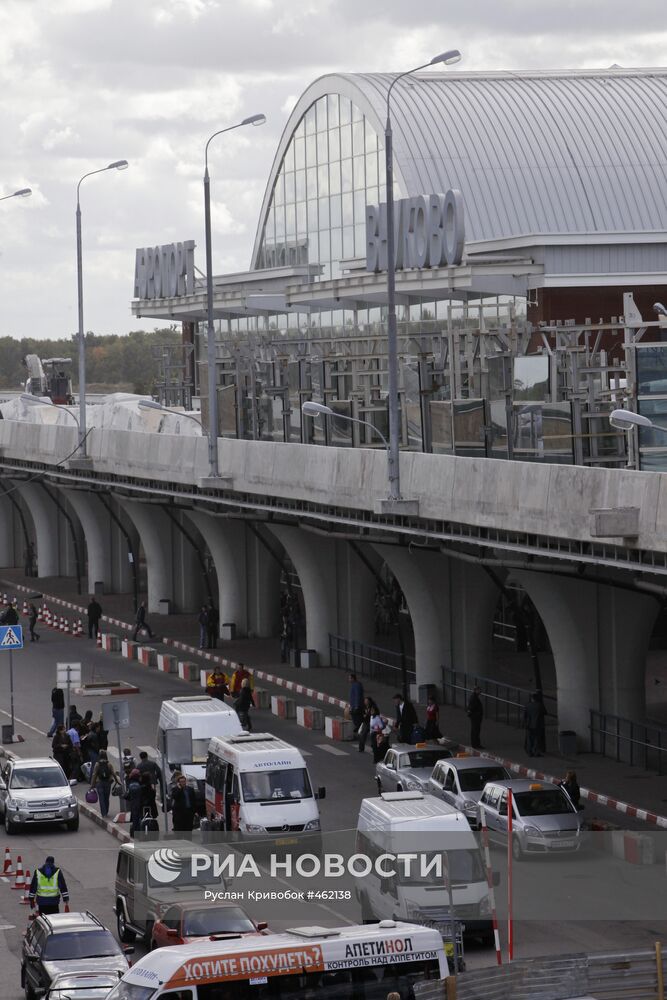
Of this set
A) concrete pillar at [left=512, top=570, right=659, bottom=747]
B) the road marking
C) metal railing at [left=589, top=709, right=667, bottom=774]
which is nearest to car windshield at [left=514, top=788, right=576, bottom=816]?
metal railing at [left=589, top=709, right=667, bottom=774]

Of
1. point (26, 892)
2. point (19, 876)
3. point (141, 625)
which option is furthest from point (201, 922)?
point (141, 625)

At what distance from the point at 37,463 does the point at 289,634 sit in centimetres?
2183

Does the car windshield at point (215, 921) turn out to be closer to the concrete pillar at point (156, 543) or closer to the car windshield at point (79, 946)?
the car windshield at point (79, 946)

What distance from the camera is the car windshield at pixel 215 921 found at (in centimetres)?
2277

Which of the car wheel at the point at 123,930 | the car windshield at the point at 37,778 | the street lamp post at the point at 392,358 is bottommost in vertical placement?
the car wheel at the point at 123,930

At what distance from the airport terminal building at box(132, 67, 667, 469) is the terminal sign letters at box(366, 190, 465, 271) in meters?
0.08

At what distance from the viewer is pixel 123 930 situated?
26.0 m

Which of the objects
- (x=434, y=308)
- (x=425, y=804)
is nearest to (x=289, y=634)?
(x=434, y=308)

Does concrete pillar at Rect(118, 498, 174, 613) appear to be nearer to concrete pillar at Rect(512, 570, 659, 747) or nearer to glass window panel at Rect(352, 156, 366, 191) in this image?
glass window panel at Rect(352, 156, 366, 191)

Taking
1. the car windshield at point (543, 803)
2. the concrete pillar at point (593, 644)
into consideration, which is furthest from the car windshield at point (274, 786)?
the concrete pillar at point (593, 644)

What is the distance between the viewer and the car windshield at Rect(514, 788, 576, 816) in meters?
30.5

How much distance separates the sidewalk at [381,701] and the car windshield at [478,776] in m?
2.05

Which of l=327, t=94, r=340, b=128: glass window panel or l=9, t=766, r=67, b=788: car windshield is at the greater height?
l=327, t=94, r=340, b=128: glass window panel

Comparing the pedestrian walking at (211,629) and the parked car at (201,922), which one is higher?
the parked car at (201,922)
